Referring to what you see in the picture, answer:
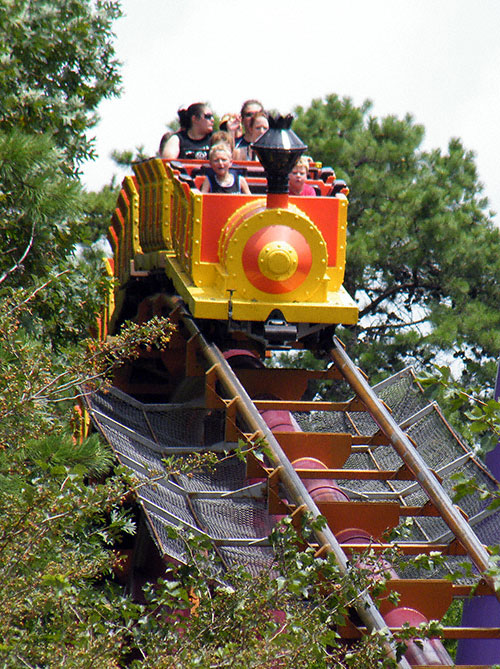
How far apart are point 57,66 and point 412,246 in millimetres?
7831

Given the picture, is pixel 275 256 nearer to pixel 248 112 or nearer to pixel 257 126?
pixel 257 126

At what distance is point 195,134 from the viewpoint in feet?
31.4

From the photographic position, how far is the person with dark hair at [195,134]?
9414mm

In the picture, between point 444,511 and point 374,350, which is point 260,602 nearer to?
point 444,511

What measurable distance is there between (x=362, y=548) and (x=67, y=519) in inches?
94.5

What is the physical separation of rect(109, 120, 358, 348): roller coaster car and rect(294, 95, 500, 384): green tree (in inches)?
288

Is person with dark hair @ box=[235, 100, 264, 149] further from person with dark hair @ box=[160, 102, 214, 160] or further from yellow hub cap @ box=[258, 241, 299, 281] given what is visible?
yellow hub cap @ box=[258, 241, 299, 281]

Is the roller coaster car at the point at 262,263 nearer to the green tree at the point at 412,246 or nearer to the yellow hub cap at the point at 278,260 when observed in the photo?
the yellow hub cap at the point at 278,260

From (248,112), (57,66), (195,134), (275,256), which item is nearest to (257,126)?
(248,112)

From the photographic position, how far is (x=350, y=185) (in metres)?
16.0

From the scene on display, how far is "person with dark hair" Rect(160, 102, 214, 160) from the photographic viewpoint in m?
9.41

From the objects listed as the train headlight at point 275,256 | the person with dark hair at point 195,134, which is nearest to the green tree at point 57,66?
the person with dark hair at point 195,134

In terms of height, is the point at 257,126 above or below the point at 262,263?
above

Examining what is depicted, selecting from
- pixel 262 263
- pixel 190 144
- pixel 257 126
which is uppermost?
pixel 257 126
